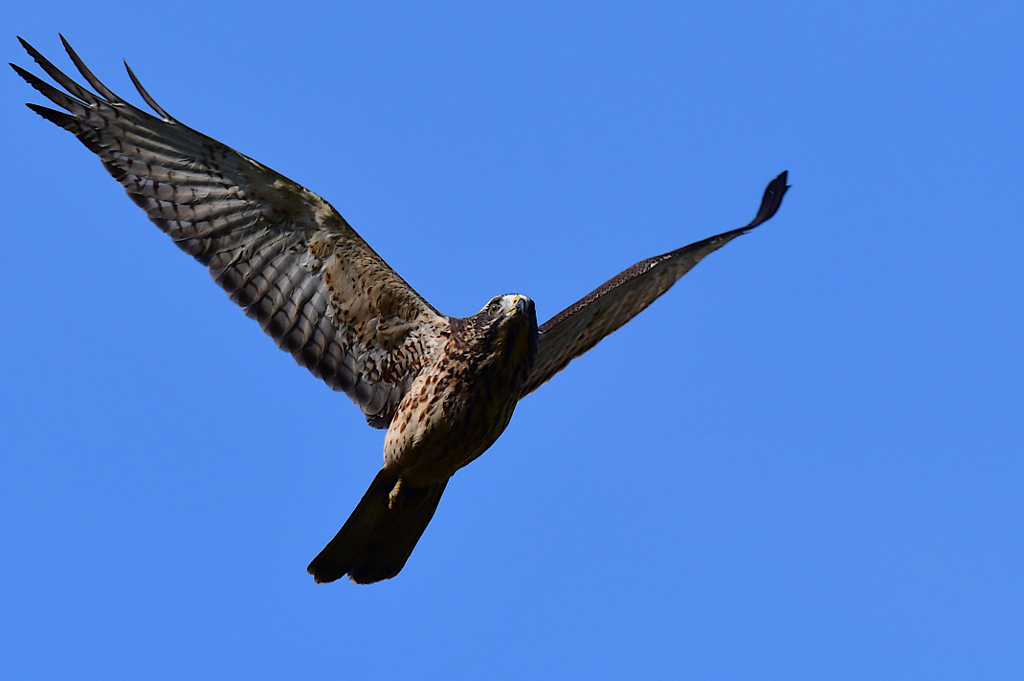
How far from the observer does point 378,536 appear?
1016 cm

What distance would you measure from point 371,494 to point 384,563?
1.85 ft

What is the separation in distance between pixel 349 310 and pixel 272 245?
0.75m

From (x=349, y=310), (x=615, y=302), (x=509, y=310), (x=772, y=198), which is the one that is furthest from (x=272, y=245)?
(x=772, y=198)

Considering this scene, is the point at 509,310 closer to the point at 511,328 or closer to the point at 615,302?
the point at 511,328

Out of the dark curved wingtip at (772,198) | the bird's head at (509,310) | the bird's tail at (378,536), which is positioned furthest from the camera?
the dark curved wingtip at (772,198)

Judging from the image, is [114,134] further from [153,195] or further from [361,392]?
[361,392]

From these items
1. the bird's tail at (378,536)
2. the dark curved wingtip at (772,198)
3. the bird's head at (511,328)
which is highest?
the dark curved wingtip at (772,198)

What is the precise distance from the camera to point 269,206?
1016 cm

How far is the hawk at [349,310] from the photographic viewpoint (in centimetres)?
962

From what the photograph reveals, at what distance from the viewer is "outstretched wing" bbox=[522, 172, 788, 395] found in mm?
10656

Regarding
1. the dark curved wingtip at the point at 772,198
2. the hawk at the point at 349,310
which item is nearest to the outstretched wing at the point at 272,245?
the hawk at the point at 349,310

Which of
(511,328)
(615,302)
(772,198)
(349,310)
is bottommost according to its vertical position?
(511,328)

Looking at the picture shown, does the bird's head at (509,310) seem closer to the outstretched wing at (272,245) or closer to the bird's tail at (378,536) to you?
the outstretched wing at (272,245)

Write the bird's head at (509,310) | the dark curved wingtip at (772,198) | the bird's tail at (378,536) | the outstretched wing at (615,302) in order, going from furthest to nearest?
1. the dark curved wingtip at (772,198)
2. the outstretched wing at (615,302)
3. the bird's tail at (378,536)
4. the bird's head at (509,310)
